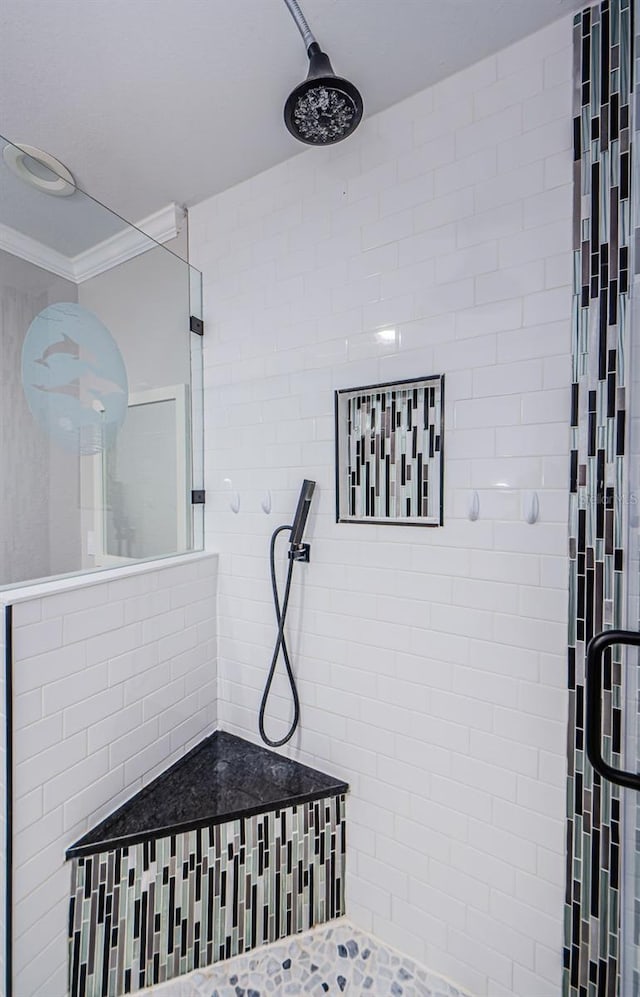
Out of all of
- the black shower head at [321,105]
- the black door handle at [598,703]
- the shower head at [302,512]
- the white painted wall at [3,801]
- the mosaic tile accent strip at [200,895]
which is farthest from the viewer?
the shower head at [302,512]

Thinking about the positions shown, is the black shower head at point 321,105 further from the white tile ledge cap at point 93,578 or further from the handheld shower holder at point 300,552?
the white tile ledge cap at point 93,578

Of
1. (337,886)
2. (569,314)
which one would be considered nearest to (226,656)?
(337,886)

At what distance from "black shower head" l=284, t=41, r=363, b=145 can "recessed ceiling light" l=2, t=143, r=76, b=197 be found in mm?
816

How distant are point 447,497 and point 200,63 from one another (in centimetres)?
146

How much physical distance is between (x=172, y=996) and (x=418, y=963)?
0.73 metres

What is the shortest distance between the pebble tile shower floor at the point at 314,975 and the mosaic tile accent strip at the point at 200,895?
0.03m

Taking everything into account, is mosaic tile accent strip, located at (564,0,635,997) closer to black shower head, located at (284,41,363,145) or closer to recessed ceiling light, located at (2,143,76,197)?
black shower head, located at (284,41,363,145)

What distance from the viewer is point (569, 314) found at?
118cm

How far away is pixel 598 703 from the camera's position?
77 cm

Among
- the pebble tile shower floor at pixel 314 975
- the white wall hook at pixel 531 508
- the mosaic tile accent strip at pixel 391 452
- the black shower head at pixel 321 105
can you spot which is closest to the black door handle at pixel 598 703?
the white wall hook at pixel 531 508

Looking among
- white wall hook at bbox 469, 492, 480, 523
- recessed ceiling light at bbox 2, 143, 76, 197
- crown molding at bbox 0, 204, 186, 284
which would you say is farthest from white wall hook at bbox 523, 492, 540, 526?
recessed ceiling light at bbox 2, 143, 76, 197

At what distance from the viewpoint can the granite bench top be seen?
135cm

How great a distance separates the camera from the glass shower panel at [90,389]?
132 cm

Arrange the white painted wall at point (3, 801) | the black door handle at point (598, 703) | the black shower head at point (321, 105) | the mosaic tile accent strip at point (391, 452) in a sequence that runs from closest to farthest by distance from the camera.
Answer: the black door handle at point (598, 703) → the black shower head at point (321, 105) → the white painted wall at point (3, 801) → the mosaic tile accent strip at point (391, 452)
